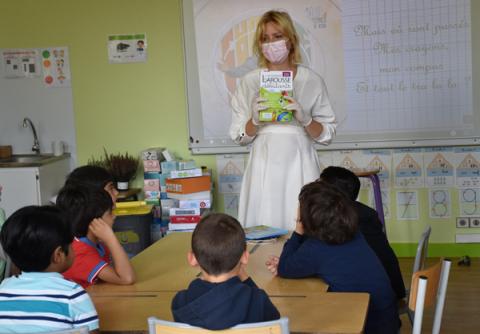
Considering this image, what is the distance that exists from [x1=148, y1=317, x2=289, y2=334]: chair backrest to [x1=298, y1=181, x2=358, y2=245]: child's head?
0.65 metres

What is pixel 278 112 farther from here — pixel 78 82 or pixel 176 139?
pixel 78 82

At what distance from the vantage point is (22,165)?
4.49 m

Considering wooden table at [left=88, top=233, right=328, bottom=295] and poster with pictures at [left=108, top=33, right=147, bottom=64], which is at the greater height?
poster with pictures at [left=108, top=33, right=147, bottom=64]

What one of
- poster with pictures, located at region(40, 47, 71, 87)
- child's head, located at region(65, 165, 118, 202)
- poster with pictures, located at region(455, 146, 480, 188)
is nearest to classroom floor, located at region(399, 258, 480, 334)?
poster with pictures, located at region(455, 146, 480, 188)

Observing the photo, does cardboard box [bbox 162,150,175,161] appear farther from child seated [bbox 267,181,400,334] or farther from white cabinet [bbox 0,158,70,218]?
child seated [bbox 267,181,400,334]

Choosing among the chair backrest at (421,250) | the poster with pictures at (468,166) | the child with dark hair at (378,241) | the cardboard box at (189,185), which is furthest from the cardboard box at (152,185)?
the chair backrest at (421,250)

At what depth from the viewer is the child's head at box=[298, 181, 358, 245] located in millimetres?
2016

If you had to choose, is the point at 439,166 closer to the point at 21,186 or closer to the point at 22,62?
the point at 21,186

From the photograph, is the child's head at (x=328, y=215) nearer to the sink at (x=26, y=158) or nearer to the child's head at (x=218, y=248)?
the child's head at (x=218, y=248)

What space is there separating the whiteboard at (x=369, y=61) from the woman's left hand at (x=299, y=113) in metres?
1.85

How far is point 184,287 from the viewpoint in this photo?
2.04 meters

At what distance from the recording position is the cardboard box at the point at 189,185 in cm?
449

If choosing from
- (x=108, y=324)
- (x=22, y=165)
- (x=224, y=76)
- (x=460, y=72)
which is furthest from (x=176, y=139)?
(x=108, y=324)

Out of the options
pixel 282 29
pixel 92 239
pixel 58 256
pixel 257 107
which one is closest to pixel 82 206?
pixel 92 239
